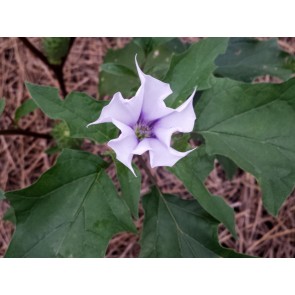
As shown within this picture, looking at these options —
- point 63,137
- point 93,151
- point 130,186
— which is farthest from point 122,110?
point 93,151

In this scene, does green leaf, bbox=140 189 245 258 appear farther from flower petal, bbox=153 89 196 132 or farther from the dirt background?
the dirt background

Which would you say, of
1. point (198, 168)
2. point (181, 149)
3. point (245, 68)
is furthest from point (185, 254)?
point (245, 68)

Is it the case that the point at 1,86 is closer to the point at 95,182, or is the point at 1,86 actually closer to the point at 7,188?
the point at 7,188

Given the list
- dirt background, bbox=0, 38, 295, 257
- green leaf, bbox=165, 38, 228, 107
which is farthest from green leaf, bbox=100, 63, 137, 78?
dirt background, bbox=0, 38, 295, 257

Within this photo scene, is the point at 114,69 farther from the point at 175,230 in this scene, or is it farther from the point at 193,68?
the point at 175,230

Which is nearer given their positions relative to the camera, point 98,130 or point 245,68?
point 98,130
